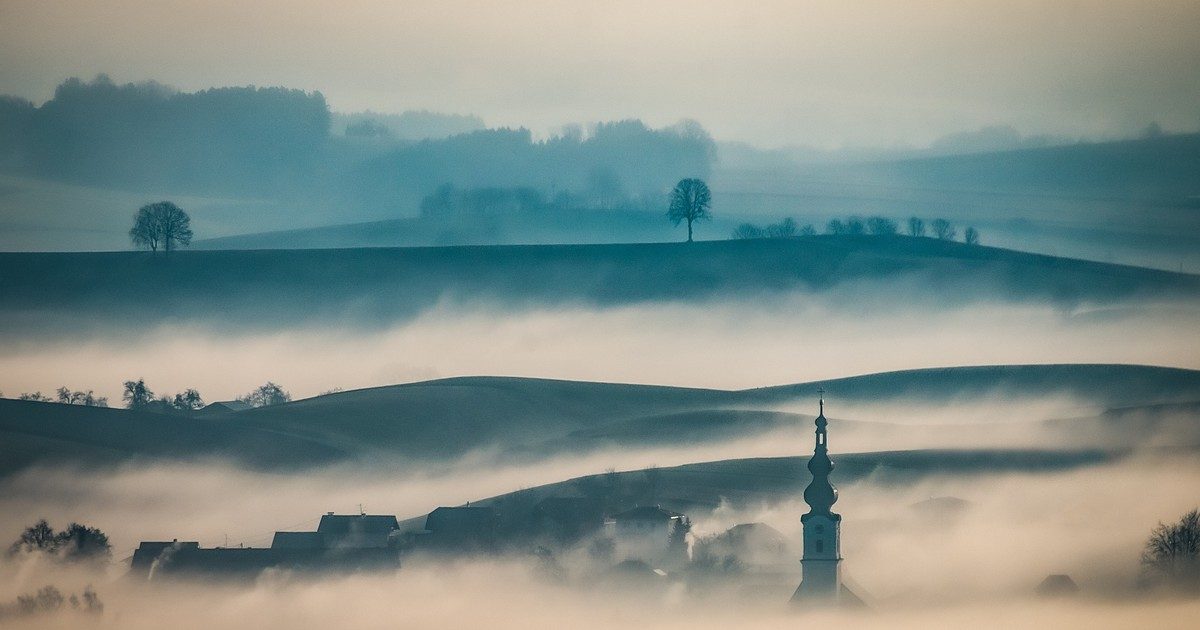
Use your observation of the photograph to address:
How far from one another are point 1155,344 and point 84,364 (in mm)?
73862

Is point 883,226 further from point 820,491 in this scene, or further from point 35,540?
point 35,540

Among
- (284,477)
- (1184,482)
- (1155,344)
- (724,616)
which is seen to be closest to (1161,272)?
(1155,344)

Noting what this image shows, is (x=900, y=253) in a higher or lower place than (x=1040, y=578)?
higher

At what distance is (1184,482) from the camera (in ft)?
451

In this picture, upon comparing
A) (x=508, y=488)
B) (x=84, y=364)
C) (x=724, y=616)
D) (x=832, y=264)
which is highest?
(x=832, y=264)

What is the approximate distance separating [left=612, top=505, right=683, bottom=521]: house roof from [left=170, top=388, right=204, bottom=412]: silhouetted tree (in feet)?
165

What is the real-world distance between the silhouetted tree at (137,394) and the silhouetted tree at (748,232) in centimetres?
4949

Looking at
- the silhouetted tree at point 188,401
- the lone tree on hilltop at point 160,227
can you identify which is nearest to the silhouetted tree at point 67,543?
the silhouetted tree at point 188,401

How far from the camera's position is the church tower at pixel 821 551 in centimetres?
11212

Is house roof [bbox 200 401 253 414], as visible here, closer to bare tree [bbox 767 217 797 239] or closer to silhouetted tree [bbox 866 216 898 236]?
bare tree [bbox 767 217 797 239]

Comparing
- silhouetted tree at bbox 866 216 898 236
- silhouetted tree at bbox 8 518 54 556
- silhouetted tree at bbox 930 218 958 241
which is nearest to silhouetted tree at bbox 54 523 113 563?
silhouetted tree at bbox 8 518 54 556

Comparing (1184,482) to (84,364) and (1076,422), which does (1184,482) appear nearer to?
(1076,422)

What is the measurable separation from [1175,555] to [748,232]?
83429 millimetres

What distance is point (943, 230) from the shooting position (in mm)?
196250
